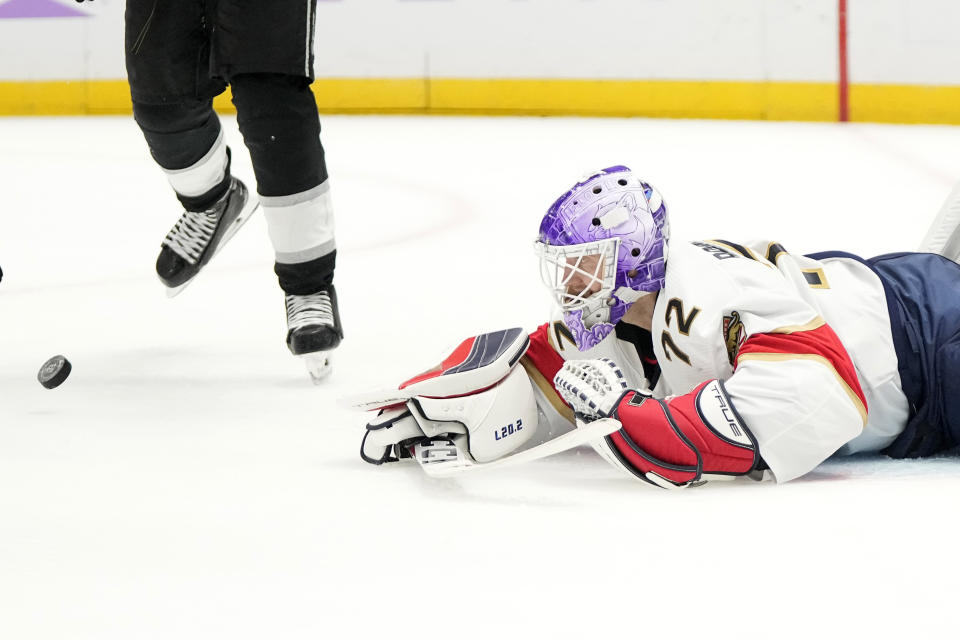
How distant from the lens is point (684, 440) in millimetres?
1681

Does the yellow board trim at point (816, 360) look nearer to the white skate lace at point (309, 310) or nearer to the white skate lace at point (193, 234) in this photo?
the white skate lace at point (309, 310)

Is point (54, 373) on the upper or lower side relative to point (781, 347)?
lower

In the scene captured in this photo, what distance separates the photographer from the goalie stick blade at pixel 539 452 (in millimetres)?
1694

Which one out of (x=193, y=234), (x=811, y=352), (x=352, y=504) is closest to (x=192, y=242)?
(x=193, y=234)

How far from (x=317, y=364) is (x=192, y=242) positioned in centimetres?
55

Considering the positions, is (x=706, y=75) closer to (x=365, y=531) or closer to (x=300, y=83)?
(x=300, y=83)

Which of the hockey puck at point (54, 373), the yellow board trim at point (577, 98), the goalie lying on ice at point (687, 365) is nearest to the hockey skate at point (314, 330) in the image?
the hockey puck at point (54, 373)

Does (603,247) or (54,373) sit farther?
(54,373)

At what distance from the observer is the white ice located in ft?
4.29

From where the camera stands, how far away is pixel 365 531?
62.0 inches

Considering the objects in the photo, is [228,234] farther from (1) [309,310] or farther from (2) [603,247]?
(2) [603,247]

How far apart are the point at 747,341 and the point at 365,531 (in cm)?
56

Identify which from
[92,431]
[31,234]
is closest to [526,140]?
[31,234]

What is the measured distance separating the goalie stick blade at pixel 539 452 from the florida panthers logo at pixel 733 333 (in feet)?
0.71
